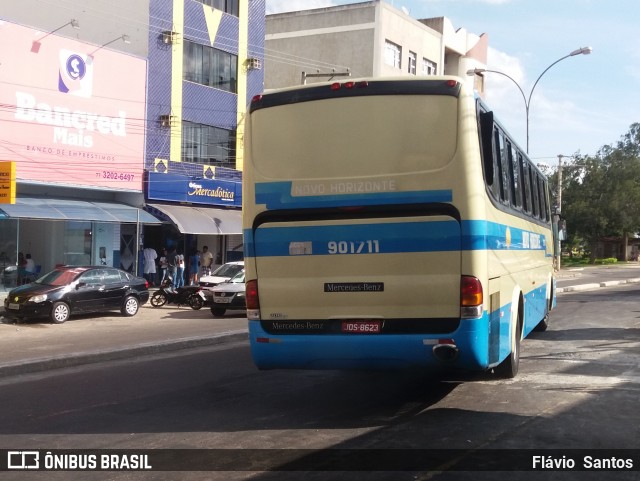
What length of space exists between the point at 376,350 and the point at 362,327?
27 centimetres

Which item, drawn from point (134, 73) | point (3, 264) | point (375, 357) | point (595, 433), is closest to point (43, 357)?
point (375, 357)

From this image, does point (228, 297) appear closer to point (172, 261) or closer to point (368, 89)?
point (172, 261)

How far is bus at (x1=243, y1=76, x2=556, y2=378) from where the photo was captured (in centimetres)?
726

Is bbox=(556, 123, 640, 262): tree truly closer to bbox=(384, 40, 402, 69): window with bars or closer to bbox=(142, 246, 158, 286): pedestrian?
bbox=(384, 40, 402, 69): window with bars

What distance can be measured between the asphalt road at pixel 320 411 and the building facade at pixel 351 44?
32.5 m

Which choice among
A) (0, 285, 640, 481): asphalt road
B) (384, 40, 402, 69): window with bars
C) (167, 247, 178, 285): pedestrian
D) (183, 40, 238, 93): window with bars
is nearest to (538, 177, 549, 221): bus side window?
(0, 285, 640, 481): asphalt road

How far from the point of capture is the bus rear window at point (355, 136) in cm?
736

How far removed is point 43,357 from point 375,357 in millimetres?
6788

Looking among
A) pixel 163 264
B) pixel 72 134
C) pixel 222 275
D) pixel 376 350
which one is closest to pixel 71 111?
pixel 72 134

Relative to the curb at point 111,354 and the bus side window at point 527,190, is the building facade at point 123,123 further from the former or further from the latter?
the bus side window at point 527,190

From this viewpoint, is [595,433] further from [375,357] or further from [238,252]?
[238,252]

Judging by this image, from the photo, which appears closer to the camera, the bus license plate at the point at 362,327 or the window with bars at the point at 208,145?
the bus license plate at the point at 362,327

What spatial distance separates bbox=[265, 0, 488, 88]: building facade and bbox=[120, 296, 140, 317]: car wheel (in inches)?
926

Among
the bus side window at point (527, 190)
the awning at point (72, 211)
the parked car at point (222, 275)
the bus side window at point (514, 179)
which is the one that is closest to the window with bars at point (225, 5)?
the awning at point (72, 211)
